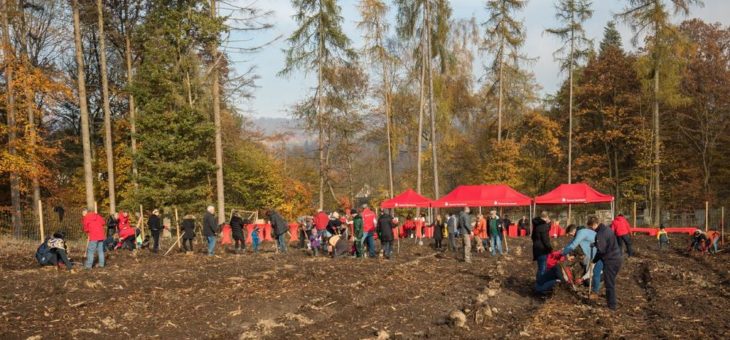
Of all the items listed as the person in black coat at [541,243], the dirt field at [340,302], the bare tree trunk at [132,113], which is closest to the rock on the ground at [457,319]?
the dirt field at [340,302]

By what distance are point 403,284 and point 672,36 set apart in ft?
93.5

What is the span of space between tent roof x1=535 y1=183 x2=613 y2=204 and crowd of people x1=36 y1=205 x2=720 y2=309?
5.31 m

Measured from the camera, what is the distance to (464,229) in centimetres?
1883

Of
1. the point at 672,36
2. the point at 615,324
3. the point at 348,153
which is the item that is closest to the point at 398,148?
the point at 348,153

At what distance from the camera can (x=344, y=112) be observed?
40781mm

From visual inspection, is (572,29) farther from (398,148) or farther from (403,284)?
(403,284)

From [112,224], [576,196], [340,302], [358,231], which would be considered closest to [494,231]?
[358,231]

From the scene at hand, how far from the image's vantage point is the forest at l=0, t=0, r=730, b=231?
28.5m

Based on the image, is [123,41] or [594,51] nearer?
[123,41]

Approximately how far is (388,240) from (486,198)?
11.3 meters

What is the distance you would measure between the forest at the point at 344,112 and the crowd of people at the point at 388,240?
21.3 ft

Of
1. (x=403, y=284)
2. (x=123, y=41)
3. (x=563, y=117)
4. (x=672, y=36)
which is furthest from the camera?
(x=563, y=117)

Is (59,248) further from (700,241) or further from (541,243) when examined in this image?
(700,241)

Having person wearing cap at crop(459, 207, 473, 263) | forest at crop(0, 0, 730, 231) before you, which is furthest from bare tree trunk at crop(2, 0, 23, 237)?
person wearing cap at crop(459, 207, 473, 263)
